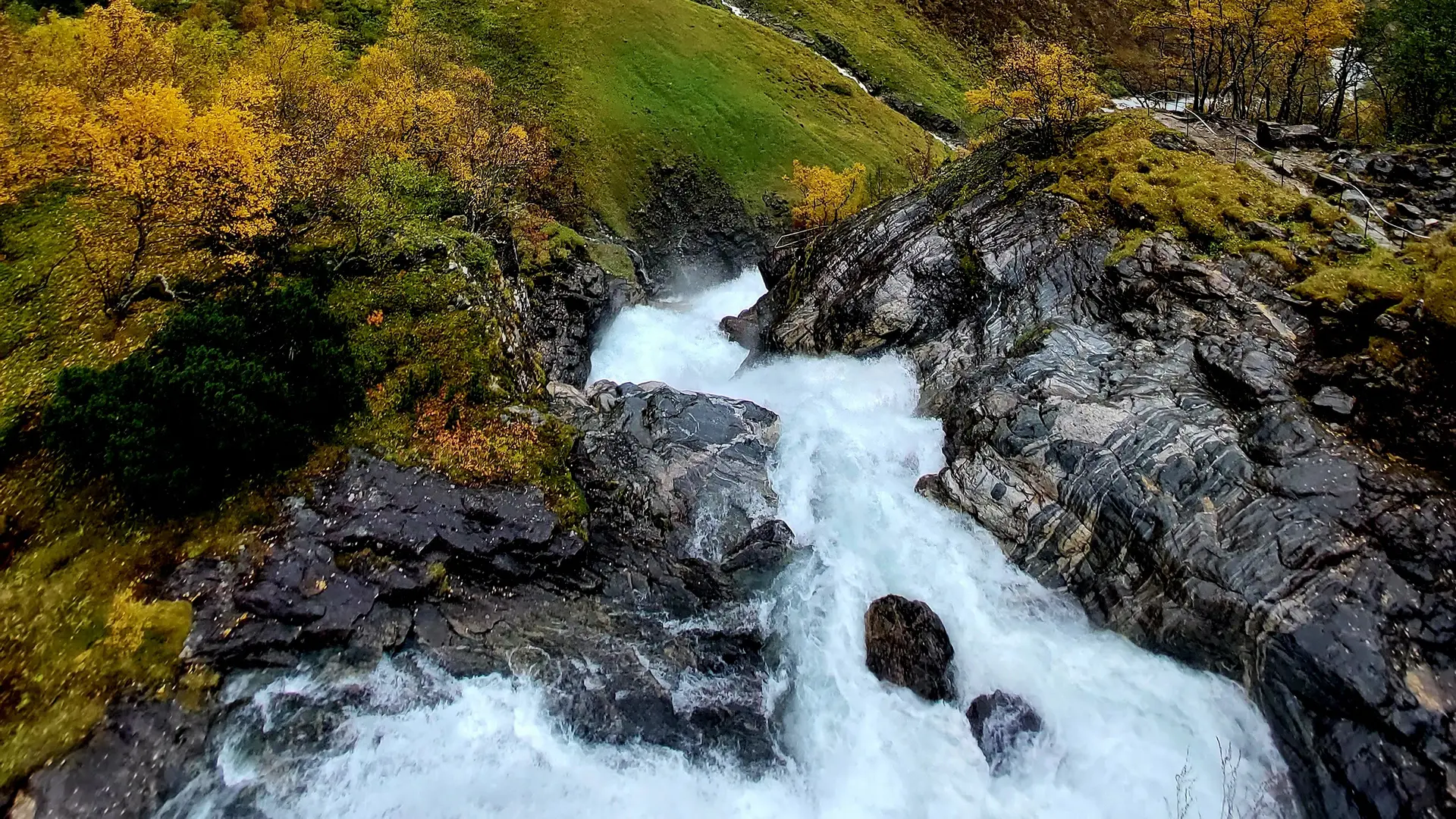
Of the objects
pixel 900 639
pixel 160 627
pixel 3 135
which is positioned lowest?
pixel 900 639

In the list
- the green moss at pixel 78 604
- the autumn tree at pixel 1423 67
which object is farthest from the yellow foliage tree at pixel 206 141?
the autumn tree at pixel 1423 67

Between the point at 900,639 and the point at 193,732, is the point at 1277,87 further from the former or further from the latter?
the point at 193,732

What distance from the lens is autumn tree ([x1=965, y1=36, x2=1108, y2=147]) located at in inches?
1556

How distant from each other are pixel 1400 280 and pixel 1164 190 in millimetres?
11295

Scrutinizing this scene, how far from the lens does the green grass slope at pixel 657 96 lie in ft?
243

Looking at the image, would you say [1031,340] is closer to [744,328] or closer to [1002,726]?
[1002,726]

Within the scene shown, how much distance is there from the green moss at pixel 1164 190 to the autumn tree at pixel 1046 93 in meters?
2.31

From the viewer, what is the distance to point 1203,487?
69.8 ft

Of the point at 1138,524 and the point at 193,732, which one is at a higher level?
the point at 1138,524

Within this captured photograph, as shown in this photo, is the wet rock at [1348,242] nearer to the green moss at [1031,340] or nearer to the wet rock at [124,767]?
the green moss at [1031,340]

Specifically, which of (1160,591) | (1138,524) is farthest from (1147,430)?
(1160,591)

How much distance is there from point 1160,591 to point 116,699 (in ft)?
99.8

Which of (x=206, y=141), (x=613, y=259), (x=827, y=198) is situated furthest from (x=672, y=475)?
(x=827, y=198)

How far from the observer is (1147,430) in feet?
76.5
